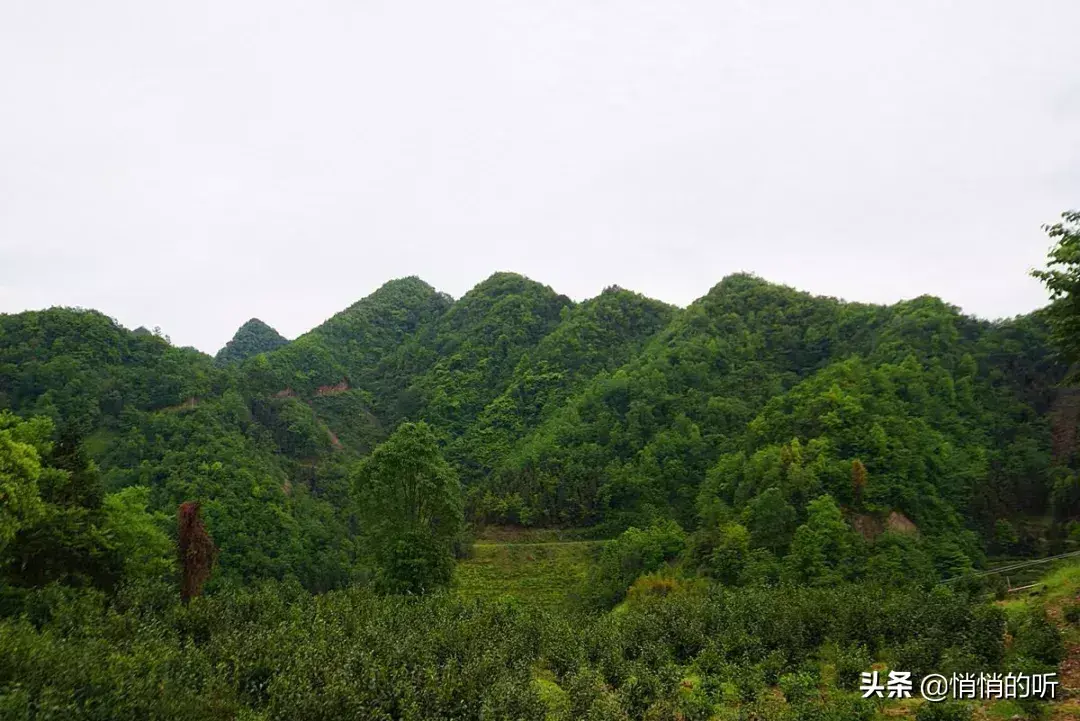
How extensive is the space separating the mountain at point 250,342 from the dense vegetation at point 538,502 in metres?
26.0

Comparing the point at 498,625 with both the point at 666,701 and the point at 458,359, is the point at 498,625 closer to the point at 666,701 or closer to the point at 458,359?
the point at 666,701

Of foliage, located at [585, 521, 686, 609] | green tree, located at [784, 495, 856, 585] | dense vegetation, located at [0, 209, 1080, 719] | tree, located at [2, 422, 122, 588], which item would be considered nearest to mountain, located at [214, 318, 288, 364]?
dense vegetation, located at [0, 209, 1080, 719]

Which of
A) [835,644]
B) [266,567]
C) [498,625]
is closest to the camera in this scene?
[835,644]

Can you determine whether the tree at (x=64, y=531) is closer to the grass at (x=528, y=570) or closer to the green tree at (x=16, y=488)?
the green tree at (x=16, y=488)

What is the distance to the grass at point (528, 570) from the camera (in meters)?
42.7

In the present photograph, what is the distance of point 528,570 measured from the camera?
47.0 metres

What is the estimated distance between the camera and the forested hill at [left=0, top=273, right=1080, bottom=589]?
39.9m

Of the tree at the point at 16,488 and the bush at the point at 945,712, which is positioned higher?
the tree at the point at 16,488

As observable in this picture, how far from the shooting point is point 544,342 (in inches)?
3369

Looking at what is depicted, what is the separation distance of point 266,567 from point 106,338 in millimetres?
30846

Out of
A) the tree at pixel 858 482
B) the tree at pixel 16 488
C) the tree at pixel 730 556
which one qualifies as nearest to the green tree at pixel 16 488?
the tree at pixel 16 488

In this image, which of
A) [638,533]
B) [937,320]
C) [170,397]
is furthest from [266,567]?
[937,320]

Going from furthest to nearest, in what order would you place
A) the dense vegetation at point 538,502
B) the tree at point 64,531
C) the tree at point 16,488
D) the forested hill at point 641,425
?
the forested hill at point 641,425, the tree at point 64,531, the tree at point 16,488, the dense vegetation at point 538,502

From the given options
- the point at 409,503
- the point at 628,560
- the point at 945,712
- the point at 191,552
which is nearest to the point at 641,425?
the point at 628,560
